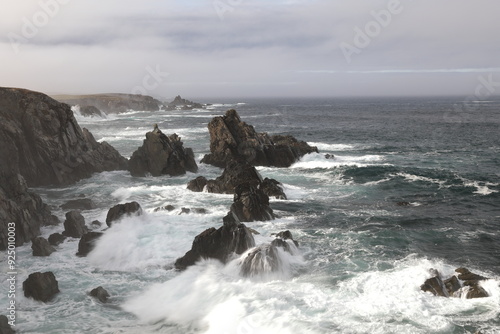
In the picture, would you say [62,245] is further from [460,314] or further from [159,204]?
[460,314]

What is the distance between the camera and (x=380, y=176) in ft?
164

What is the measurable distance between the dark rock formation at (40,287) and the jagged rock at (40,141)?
78.0ft

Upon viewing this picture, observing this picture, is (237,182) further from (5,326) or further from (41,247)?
(5,326)

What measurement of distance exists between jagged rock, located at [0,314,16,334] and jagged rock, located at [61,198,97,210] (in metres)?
19.4

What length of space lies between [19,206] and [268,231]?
59.4 ft

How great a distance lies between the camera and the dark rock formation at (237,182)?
A: 40812 mm

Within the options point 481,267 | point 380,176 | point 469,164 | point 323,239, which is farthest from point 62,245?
point 469,164

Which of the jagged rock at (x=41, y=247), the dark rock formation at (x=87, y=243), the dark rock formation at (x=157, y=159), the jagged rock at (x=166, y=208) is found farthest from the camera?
the dark rock formation at (x=157, y=159)

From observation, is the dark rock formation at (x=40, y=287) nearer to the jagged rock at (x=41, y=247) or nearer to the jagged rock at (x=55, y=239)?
the jagged rock at (x=41, y=247)

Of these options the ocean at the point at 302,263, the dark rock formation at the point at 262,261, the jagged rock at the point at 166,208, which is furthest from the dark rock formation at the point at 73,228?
the dark rock formation at the point at 262,261

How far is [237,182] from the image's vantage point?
41.5 meters

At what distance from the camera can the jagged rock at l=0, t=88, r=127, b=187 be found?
43.2 m


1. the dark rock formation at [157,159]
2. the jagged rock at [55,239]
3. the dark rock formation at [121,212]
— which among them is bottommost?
the jagged rock at [55,239]

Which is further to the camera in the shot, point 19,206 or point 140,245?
point 19,206
